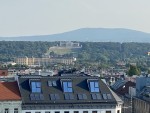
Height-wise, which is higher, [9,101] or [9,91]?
[9,91]

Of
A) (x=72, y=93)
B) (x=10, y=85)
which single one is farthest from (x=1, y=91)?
(x=72, y=93)

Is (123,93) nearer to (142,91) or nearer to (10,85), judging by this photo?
(142,91)

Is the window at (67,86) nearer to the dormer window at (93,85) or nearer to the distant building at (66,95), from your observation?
the distant building at (66,95)

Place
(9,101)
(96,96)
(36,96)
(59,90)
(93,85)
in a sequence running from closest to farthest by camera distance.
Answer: (9,101) < (36,96) < (59,90) < (96,96) < (93,85)

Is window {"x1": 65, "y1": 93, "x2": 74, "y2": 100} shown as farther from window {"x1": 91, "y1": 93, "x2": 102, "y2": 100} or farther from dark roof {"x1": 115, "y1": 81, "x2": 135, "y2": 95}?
dark roof {"x1": 115, "y1": 81, "x2": 135, "y2": 95}

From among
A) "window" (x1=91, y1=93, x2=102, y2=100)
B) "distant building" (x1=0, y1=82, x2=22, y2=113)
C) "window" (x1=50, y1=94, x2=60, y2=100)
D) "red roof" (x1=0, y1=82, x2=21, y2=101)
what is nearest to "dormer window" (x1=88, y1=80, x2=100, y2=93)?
"window" (x1=91, y1=93, x2=102, y2=100)

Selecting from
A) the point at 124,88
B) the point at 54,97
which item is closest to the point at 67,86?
the point at 54,97

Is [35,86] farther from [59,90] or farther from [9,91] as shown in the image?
[9,91]
